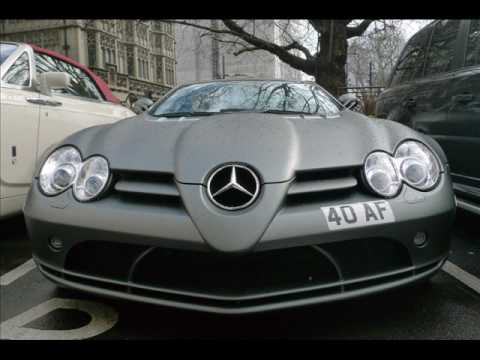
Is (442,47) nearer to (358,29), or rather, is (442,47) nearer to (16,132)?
(16,132)

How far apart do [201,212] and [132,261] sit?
0.38 meters

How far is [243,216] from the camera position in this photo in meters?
1.74

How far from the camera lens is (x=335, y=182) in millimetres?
1899

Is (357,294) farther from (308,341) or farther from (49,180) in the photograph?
(49,180)

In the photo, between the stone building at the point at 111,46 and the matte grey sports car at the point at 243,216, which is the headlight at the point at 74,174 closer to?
the matte grey sports car at the point at 243,216

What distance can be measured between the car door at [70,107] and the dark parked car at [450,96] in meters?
2.80

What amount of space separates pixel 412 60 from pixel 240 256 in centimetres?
362

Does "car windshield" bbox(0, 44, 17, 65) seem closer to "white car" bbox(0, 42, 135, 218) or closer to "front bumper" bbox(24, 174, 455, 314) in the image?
"white car" bbox(0, 42, 135, 218)

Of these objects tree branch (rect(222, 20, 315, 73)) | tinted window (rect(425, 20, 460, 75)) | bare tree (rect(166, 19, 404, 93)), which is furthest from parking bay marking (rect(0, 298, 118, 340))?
tree branch (rect(222, 20, 315, 73))

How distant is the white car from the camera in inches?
120

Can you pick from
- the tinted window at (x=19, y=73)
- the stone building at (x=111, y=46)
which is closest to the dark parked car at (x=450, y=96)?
the tinted window at (x=19, y=73)

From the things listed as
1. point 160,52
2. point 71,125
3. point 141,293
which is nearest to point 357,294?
point 141,293

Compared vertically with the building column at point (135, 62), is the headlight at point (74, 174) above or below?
below

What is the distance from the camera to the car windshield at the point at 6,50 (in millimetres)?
3434
